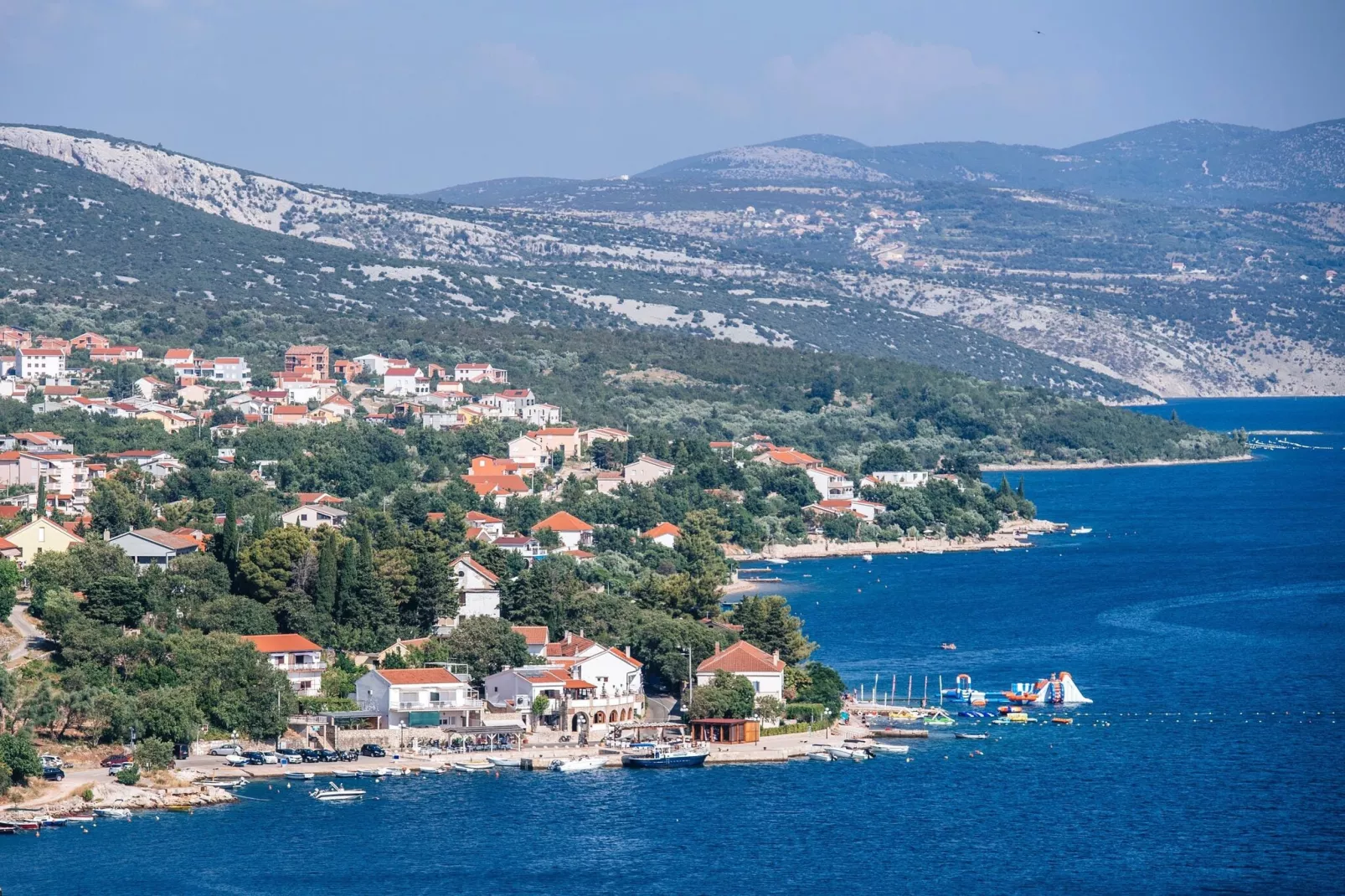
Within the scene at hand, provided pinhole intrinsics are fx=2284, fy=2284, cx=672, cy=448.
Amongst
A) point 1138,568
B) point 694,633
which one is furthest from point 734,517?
point 694,633

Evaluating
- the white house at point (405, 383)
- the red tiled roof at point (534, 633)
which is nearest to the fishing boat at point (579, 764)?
the red tiled roof at point (534, 633)

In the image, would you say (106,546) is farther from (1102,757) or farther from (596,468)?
(596,468)

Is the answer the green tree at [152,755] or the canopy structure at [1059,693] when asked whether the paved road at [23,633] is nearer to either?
the green tree at [152,755]

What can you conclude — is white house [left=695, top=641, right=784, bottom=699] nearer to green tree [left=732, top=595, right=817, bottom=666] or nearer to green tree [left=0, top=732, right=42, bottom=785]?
green tree [left=732, top=595, right=817, bottom=666]

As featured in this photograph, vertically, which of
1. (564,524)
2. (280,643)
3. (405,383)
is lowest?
(280,643)

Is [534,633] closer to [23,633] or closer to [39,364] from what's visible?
[23,633]

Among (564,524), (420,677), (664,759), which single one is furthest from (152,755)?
(564,524)
